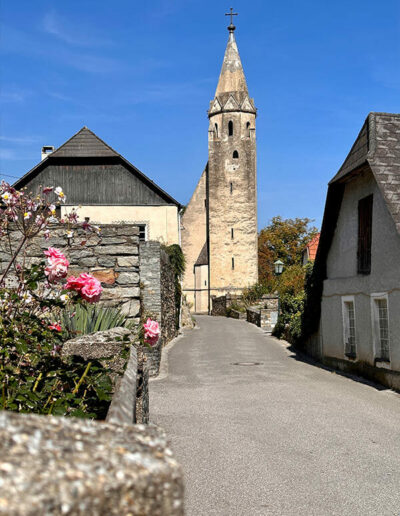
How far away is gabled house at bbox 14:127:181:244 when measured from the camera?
31.9 metres

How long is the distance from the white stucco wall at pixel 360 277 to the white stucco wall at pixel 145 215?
14571 millimetres

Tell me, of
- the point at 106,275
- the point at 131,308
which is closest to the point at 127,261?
the point at 106,275

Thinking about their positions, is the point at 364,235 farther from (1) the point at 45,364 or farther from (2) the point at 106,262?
(1) the point at 45,364

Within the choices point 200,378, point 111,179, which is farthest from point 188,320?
point 200,378

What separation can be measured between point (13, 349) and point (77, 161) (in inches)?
1120

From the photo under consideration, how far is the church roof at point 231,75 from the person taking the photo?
58.8m

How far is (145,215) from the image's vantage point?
105 feet

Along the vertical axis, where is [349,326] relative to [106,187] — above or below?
→ below

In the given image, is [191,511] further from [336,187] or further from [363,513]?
[336,187]

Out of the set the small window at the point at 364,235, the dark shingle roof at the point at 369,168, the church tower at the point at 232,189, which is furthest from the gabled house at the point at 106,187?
the church tower at the point at 232,189

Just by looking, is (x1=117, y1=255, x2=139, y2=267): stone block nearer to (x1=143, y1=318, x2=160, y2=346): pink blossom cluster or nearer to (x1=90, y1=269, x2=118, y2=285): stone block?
(x1=90, y1=269, x2=118, y2=285): stone block

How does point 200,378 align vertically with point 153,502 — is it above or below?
below

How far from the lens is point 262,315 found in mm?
32562

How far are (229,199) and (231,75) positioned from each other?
1188 centimetres
